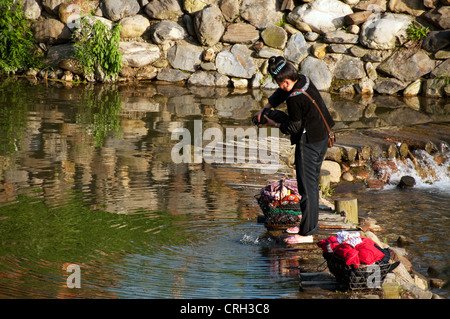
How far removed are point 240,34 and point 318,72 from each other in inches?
93.4

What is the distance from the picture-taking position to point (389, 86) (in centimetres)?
1623

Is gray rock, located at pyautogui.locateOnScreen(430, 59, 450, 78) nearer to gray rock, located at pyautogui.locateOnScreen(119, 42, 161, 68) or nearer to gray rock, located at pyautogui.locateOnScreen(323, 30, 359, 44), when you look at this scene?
gray rock, located at pyautogui.locateOnScreen(323, 30, 359, 44)

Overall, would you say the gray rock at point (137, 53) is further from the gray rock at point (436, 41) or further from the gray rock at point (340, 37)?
the gray rock at point (436, 41)

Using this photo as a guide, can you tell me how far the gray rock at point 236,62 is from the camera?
16938 mm

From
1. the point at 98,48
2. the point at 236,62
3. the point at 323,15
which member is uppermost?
the point at 323,15

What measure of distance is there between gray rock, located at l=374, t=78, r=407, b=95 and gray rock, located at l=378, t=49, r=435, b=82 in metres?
0.16

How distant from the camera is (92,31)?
16.7 metres

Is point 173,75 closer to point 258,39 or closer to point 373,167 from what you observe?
point 258,39

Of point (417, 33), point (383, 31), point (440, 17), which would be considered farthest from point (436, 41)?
point (383, 31)

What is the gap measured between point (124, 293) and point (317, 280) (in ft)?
5.29

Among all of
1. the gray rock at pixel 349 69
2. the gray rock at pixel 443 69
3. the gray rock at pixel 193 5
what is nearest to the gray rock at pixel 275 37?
the gray rock at pixel 349 69

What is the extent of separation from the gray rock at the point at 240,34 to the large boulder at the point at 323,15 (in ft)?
3.87

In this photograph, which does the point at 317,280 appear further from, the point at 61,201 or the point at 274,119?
the point at 61,201
